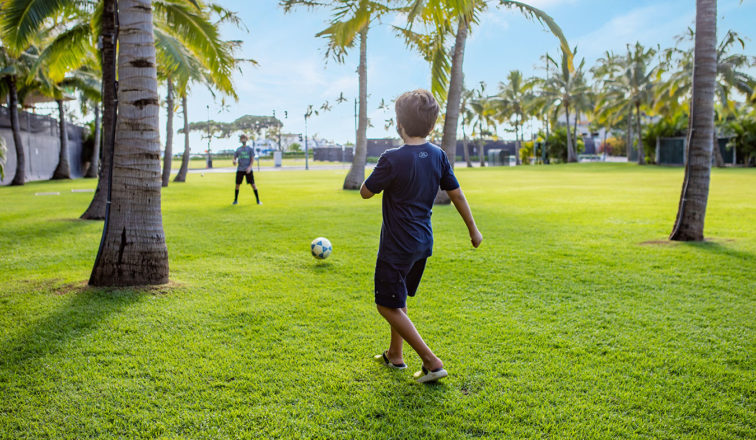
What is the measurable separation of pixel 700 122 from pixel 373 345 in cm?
651

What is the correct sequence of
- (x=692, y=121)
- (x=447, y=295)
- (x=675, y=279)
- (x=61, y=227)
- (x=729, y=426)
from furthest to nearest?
(x=61, y=227), (x=692, y=121), (x=675, y=279), (x=447, y=295), (x=729, y=426)

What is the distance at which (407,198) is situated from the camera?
121 inches

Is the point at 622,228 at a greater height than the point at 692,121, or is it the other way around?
the point at 692,121

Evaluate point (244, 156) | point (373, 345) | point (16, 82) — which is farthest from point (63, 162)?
point (373, 345)

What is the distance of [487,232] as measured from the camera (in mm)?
9203

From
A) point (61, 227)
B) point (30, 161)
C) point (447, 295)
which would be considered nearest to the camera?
point (447, 295)

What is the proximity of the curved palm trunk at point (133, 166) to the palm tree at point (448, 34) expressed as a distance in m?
3.06

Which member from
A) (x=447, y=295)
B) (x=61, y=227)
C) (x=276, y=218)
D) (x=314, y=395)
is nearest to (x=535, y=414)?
(x=314, y=395)

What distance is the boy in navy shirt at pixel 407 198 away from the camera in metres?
3.02

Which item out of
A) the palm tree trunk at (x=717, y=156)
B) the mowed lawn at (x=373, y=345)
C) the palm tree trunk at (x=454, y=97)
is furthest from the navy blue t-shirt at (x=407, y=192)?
the palm tree trunk at (x=717, y=156)

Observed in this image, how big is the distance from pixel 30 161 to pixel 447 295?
103 ft

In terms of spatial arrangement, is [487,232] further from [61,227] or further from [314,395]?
[61,227]

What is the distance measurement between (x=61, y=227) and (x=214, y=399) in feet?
28.2

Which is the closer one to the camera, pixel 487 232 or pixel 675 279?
pixel 675 279
